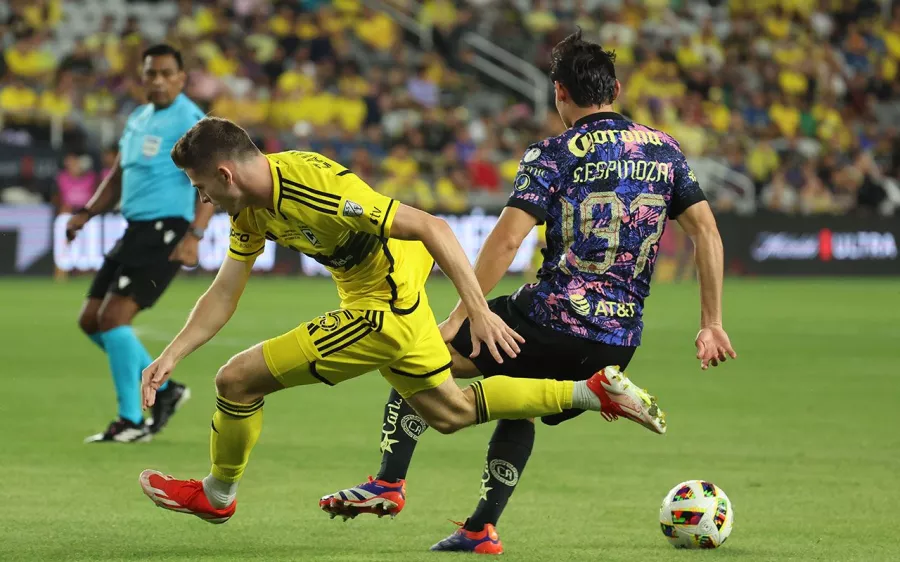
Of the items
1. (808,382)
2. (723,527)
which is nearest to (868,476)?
(723,527)

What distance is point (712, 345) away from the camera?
5855mm

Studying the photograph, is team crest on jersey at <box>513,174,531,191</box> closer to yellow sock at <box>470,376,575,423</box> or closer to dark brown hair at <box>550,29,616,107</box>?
dark brown hair at <box>550,29,616,107</box>

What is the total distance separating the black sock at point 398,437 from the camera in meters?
6.06

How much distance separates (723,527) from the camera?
6.00 m

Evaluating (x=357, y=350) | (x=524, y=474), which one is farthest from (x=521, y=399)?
(x=524, y=474)

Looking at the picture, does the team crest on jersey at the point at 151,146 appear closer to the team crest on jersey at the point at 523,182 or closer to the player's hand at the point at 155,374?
the player's hand at the point at 155,374

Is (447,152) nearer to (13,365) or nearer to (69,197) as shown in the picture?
(69,197)

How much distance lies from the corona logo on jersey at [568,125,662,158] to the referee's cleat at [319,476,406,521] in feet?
5.02

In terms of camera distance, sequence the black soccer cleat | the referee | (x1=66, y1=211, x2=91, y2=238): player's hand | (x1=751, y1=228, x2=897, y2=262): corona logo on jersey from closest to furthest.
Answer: the referee < (x1=66, y1=211, x2=91, y2=238): player's hand < the black soccer cleat < (x1=751, y1=228, x2=897, y2=262): corona logo on jersey

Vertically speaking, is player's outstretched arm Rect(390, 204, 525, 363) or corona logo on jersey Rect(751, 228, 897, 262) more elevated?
corona logo on jersey Rect(751, 228, 897, 262)

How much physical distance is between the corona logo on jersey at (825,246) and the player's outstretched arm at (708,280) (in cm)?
1962

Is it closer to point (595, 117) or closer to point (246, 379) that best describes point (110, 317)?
point (246, 379)

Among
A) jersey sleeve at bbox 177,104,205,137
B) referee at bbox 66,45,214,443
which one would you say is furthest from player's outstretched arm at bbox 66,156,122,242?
jersey sleeve at bbox 177,104,205,137

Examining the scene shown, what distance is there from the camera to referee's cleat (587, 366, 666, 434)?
5.73 meters
